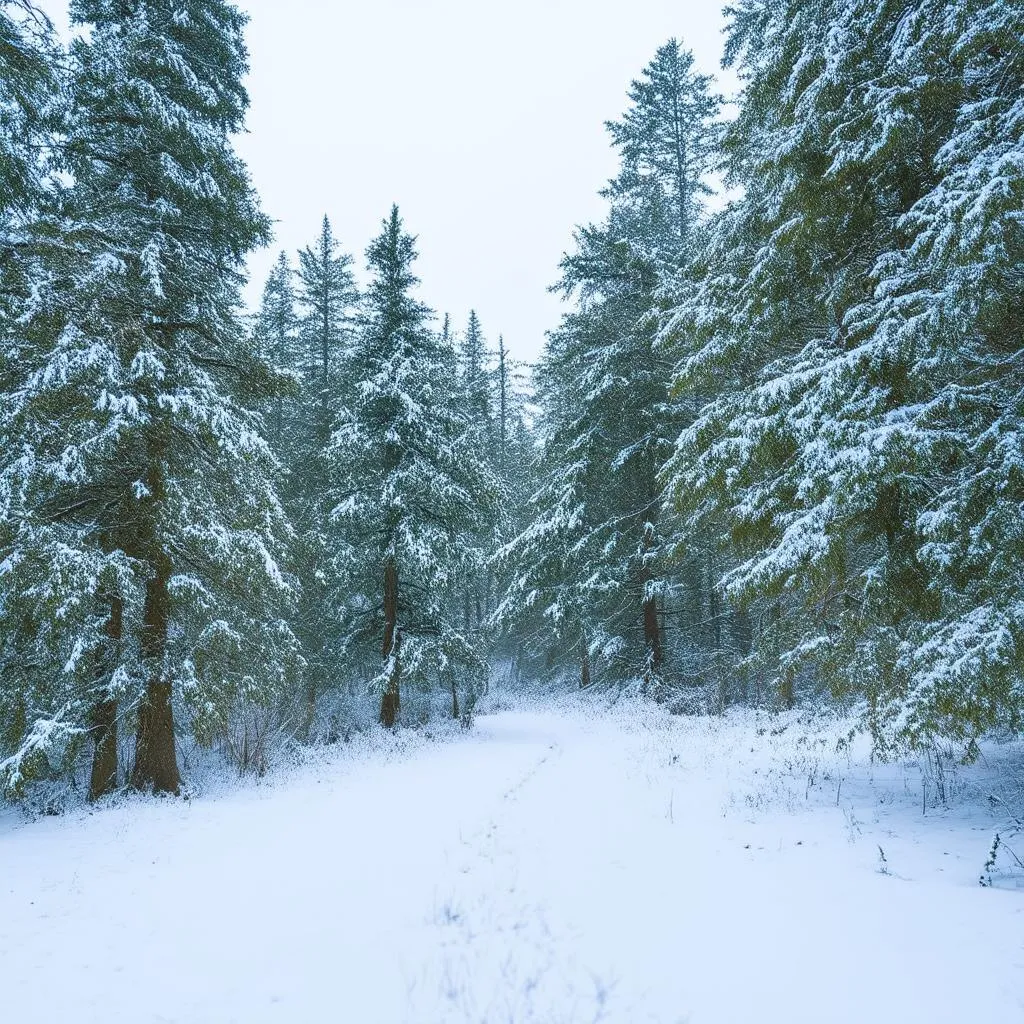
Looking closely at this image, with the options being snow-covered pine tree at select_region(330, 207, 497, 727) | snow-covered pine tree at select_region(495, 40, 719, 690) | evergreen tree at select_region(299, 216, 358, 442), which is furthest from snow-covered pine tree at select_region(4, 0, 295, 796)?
evergreen tree at select_region(299, 216, 358, 442)

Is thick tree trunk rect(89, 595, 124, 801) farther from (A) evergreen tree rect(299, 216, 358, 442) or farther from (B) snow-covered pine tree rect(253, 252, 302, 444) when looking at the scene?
(A) evergreen tree rect(299, 216, 358, 442)

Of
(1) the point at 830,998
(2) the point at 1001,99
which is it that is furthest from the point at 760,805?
(2) the point at 1001,99

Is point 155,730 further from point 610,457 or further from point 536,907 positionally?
point 610,457

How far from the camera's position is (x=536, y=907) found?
193 inches

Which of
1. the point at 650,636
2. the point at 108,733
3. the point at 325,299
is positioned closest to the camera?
the point at 108,733

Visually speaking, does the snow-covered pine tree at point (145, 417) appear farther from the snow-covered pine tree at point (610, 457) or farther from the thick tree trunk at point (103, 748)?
the snow-covered pine tree at point (610, 457)

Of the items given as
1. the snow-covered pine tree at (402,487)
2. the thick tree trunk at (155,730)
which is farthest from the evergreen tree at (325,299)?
the thick tree trunk at (155,730)

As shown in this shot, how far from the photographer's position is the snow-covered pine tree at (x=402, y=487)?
53.6 feet

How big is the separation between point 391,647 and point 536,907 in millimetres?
12209

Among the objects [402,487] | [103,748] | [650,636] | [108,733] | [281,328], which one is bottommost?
[103,748]

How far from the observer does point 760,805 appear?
7.34 metres

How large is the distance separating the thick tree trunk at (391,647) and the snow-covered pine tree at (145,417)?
4912mm

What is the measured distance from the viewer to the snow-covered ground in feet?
11.8

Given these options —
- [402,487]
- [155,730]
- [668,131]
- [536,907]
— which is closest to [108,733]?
[155,730]
